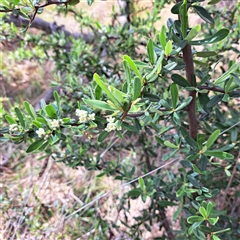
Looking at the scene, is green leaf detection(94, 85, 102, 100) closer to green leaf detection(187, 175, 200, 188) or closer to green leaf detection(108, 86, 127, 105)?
green leaf detection(108, 86, 127, 105)

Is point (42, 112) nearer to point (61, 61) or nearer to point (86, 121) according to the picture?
point (86, 121)

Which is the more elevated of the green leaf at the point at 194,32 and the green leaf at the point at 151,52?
the green leaf at the point at 194,32

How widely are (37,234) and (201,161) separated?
58 cm

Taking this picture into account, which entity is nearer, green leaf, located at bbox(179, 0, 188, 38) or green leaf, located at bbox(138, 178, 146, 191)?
green leaf, located at bbox(179, 0, 188, 38)

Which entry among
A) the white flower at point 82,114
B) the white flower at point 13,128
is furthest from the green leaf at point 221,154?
the white flower at point 13,128

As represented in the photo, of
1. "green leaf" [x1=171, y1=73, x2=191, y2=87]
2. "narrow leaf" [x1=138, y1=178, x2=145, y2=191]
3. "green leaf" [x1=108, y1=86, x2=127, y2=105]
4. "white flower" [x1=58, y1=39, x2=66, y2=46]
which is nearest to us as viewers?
"green leaf" [x1=108, y1=86, x2=127, y2=105]

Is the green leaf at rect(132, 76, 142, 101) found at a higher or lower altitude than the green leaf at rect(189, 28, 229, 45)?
lower

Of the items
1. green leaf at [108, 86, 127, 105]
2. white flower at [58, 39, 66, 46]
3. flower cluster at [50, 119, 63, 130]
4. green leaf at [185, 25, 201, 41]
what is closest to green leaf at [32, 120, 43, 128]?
flower cluster at [50, 119, 63, 130]

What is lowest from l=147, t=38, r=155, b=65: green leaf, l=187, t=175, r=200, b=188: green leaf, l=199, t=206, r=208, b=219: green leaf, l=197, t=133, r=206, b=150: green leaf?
l=199, t=206, r=208, b=219: green leaf

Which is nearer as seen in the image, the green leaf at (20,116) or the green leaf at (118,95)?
the green leaf at (118,95)

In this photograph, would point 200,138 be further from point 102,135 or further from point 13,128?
point 13,128

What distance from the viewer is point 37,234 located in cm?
82

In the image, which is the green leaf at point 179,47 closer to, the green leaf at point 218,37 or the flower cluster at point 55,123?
the green leaf at point 218,37

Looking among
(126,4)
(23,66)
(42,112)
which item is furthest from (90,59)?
(23,66)
